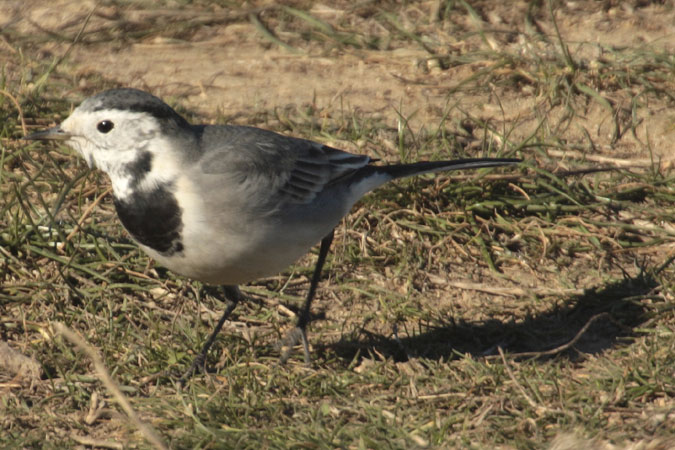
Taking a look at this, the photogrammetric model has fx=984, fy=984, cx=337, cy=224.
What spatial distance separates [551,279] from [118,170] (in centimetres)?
261

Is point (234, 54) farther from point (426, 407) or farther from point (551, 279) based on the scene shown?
point (426, 407)

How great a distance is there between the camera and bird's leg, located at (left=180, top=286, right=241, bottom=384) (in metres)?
4.85

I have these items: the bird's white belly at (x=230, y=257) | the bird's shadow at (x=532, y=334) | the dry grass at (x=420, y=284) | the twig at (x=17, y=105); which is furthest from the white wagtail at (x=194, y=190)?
the twig at (x=17, y=105)

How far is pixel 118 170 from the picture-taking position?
181 inches

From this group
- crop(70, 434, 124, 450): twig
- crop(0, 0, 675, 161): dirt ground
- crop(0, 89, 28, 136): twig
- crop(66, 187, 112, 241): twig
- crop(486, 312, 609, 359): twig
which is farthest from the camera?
crop(0, 0, 675, 161): dirt ground

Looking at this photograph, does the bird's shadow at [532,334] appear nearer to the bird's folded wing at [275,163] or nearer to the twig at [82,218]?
the bird's folded wing at [275,163]

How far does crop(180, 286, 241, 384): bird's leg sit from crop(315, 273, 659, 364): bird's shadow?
52 centimetres

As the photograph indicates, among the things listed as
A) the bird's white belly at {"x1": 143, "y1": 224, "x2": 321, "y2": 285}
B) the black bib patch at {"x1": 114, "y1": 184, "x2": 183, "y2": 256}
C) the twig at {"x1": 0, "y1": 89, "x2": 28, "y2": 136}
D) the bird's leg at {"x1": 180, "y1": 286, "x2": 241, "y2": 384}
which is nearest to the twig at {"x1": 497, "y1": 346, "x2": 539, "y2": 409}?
the bird's white belly at {"x1": 143, "y1": 224, "x2": 321, "y2": 285}

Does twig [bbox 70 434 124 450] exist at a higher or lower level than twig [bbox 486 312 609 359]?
lower

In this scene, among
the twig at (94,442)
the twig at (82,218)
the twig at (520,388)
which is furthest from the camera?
the twig at (82,218)

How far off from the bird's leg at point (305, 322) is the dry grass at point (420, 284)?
98 mm

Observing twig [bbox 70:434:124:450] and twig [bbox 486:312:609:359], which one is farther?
twig [bbox 486:312:609:359]

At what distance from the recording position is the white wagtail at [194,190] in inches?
176

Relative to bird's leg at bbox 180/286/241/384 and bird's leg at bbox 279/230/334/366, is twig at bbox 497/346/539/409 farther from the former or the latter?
bird's leg at bbox 180/286/241/384
